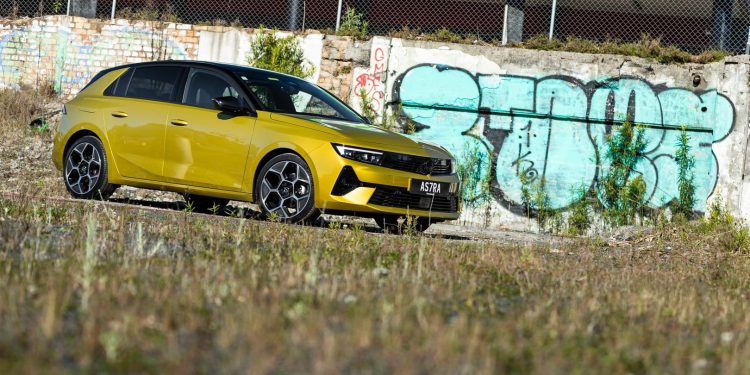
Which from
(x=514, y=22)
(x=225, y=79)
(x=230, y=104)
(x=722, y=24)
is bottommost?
(x=230, y=104)

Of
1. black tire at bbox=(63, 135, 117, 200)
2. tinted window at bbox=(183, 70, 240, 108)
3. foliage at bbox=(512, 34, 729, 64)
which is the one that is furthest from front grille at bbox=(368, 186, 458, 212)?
foliage at bbox=(512, 34, 729, 64)

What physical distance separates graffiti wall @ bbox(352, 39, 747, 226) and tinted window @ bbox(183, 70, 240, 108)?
618 cm

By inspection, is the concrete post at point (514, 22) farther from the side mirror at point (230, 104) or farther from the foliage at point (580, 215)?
A: the side mirror at point (230, 104)

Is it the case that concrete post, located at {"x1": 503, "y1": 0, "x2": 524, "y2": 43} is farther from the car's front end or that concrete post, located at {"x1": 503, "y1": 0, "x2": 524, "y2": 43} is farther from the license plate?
the car's front end

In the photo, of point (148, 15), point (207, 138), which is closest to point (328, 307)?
point (207, 138)

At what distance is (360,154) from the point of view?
10.4 meters

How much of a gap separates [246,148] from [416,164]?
157cm

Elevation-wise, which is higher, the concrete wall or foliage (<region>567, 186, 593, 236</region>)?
the concrete wall

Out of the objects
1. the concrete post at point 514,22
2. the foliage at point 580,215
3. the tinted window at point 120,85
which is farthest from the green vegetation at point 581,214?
the tinted window at point 120,85

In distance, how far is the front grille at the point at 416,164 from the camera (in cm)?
1051

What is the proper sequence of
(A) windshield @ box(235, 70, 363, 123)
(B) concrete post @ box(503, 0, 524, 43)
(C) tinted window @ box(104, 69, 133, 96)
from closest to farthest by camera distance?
(A) windshield @ box(235, 70, 363, 123)
(C) tinted window @ box(104, 69, 133, 96)
(B) concrete post @ box(503, 0, 524, 43)

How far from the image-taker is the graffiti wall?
16.8m

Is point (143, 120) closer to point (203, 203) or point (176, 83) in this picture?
point (176, 83)

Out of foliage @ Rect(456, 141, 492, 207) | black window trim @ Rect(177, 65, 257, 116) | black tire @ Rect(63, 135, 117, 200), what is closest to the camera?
black window trim @ Rect(177, 65, 257, 116)
